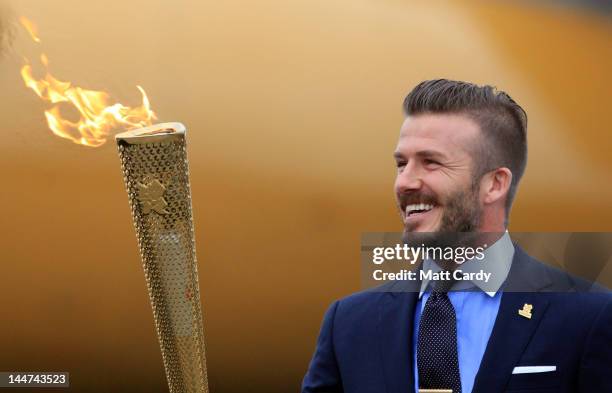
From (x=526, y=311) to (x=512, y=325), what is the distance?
4 cm

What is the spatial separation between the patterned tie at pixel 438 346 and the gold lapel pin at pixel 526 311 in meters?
0.12

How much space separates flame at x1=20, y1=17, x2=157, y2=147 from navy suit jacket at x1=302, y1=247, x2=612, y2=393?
2.39 metres

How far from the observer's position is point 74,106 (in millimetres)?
3934

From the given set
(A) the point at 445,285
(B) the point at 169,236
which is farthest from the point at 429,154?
(B) the point at 169,236

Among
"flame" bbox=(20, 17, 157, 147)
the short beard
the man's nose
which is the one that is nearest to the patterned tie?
the short beard

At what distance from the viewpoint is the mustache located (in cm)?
148

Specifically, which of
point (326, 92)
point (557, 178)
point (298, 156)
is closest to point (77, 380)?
point (298, 156)

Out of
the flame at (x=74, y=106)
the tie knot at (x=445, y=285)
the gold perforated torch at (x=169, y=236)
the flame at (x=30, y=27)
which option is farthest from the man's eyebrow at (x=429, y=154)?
the flame at (x=30, y=27)

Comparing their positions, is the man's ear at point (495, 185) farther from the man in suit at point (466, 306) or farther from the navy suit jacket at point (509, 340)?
the navy suit jacket at point (509, 340)

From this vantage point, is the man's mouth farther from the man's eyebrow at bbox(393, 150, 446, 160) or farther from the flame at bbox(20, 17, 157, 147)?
the flame at bbox(20, 17, 157, 147)

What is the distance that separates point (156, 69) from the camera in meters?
3.86

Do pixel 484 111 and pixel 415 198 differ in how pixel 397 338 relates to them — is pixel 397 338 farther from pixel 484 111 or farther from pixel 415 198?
pixel 484 111

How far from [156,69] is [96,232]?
→ 0.86 meters

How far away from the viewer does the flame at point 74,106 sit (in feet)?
12.5
